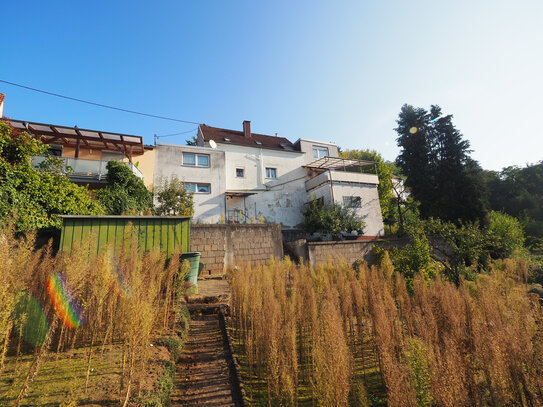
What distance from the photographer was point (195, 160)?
1869cm

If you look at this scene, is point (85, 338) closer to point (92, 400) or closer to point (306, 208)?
point (92, 400)

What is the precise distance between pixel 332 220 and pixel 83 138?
58.2 ft

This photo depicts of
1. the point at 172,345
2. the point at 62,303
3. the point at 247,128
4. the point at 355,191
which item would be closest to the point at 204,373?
the point at 172,345

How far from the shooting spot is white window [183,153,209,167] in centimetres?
1844

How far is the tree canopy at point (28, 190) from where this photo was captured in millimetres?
7047

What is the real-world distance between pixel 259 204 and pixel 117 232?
45.1 feet

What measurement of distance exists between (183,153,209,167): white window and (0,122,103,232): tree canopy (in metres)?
9.71

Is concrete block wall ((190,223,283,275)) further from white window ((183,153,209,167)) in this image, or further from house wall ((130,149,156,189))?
white window ((183,153,209,167))

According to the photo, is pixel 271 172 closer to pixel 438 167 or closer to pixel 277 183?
pixel 277 183

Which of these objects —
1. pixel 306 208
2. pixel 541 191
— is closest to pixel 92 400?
pixel 306 208

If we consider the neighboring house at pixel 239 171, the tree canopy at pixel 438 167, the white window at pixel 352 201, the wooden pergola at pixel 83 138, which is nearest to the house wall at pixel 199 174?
the neighboring house at pixel 239 171

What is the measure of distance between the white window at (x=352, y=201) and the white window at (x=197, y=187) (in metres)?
11.6

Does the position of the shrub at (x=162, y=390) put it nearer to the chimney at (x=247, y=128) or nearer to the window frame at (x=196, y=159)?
the window frame at (x=196, y=159)

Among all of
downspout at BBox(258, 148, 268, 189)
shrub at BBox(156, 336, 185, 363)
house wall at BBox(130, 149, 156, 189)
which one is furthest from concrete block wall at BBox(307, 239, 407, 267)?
house wall at BBox(130, 149, 156, 189)
